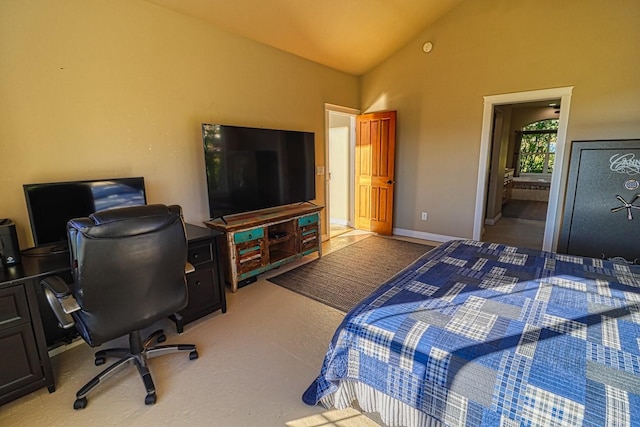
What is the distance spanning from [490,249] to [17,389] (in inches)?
127

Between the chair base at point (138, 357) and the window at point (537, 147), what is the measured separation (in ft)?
34.3

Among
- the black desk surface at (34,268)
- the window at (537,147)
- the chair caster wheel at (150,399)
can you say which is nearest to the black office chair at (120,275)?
the chair caster wheel at (150,399)

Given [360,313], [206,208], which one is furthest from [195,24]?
[360,313]

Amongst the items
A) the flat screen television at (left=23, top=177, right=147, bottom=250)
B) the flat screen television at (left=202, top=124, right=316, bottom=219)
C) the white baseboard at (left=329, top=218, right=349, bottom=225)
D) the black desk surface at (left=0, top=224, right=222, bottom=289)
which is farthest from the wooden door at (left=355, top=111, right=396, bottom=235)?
the black desk surface at (left=0, top=224, right=222, bottom=289)

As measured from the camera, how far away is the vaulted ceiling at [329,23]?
9.74 ft

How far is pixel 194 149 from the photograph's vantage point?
10.1 feet

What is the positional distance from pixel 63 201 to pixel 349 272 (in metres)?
2.73

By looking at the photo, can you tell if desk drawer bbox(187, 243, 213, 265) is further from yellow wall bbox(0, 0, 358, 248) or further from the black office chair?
yellow wall bbox(0, 0, 358, 248)

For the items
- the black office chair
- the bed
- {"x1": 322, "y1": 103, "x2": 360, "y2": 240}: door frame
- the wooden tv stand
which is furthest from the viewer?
{"x1": 322, "y1": 103, "x2": 360, "y2": 240}: door frame

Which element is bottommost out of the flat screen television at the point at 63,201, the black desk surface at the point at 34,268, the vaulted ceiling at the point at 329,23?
the black desk surface at the point at 34,268

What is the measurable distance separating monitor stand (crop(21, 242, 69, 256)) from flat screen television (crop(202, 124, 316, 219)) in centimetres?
118

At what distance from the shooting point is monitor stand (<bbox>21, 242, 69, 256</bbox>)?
210cm

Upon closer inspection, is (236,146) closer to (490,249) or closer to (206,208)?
(206,208)

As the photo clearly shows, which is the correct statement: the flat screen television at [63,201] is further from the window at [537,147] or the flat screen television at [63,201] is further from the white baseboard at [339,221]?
the window at [537,147]
